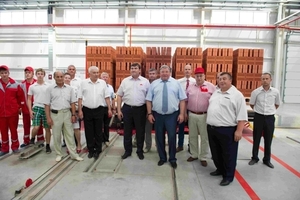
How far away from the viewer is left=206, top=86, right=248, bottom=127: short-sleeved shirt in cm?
296

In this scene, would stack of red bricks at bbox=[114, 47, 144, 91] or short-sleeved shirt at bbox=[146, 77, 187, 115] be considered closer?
short-sleeved shirt at bbox=[146, 77, 187, 115]

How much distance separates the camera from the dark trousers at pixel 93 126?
3.99 m

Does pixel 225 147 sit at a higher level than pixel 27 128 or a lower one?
higher

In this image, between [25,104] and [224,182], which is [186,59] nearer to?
[224,182]

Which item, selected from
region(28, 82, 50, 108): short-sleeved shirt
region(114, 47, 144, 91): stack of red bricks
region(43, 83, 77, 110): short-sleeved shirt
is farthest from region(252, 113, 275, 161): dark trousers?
region(28, 82, 50, 108): short-sleeved shirt

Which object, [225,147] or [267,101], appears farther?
[267,101]

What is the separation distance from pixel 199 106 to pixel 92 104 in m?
2.04

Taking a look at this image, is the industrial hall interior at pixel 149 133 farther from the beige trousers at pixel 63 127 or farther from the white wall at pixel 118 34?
the white wall at pixel 118 34

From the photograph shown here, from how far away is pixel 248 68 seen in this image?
6.50 m

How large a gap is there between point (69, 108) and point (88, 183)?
4.93ft

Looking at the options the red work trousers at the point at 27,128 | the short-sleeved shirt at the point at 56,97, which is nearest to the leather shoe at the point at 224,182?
the short-sleeved shirt at the point at 56,97

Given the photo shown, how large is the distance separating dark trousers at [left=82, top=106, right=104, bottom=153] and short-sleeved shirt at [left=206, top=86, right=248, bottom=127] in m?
2.19

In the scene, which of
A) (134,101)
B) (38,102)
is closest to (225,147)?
(134,101)

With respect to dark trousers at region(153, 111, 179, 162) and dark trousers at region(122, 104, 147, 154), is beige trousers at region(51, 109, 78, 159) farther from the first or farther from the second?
dark trousers at region(153, 111, 179, 162)
